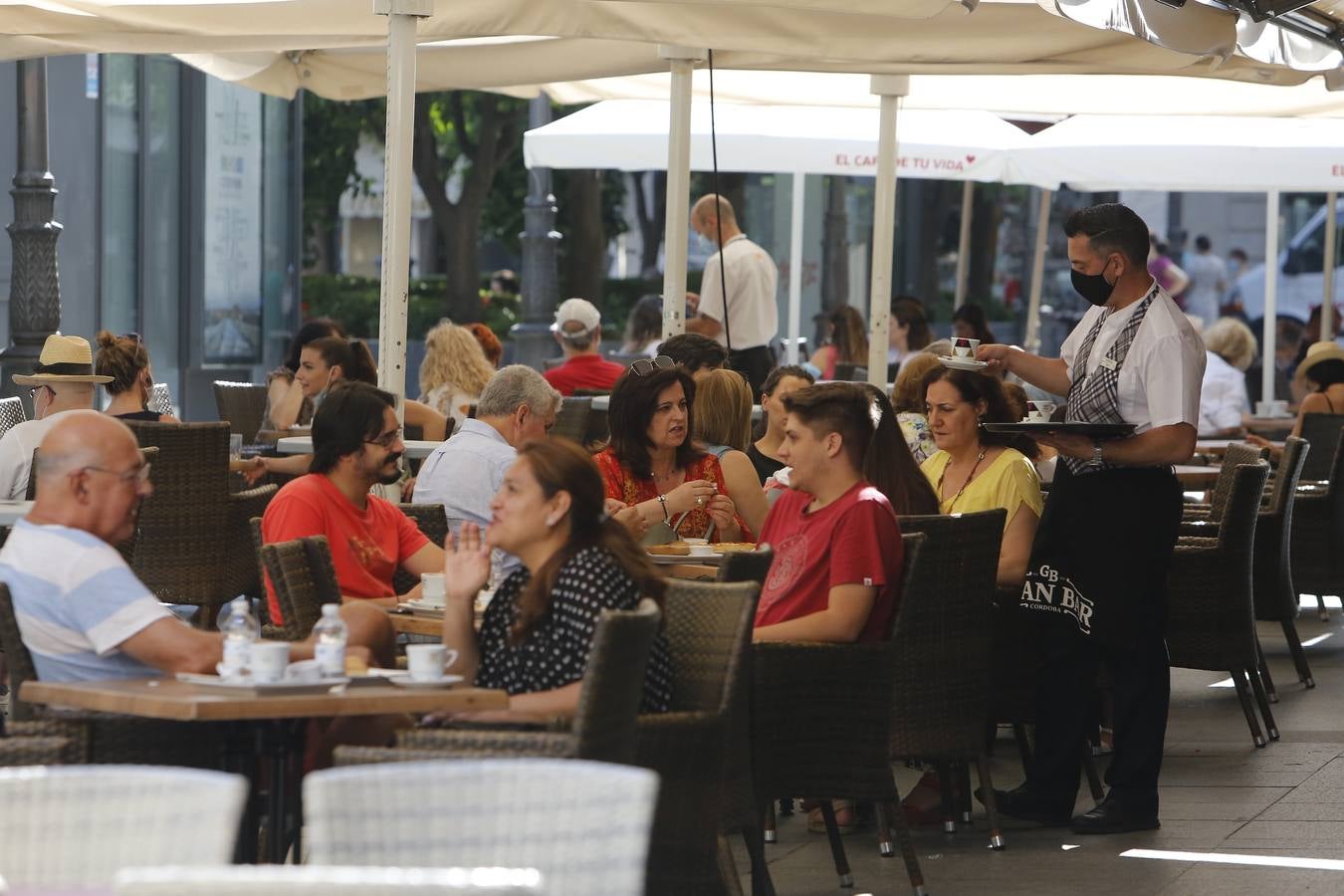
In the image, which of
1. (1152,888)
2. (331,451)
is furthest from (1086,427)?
(331,451)

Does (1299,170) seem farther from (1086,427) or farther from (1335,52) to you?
(1086,427)

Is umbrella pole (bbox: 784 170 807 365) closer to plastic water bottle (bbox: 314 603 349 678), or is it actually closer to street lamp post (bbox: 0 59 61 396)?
street lamp post (bbox: 0 59 61 396)

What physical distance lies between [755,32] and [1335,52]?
2883mm

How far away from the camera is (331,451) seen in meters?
6.02

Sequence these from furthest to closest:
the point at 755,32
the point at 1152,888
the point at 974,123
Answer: the point at 974,123, the point at 755,32, the point at 1152,888

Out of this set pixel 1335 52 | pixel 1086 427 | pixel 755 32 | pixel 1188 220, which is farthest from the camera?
pixel 1188 220

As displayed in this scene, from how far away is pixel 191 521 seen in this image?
28.0ft

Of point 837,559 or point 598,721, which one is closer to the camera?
point 598,721

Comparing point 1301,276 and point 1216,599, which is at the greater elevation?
point 1301,276

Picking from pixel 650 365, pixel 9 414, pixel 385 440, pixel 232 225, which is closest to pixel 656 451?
pixel 650 365

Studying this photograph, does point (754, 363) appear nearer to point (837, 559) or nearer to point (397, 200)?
point (397, 200)

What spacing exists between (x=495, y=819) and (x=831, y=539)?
274 centimetres

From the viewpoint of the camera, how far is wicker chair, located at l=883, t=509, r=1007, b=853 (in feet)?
19.6

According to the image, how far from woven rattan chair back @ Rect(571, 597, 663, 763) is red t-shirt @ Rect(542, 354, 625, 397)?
26.1ft
